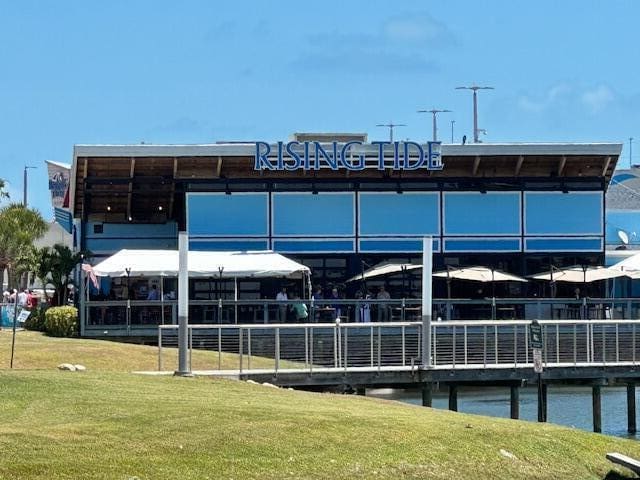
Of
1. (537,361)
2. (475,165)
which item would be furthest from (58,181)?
(537,361)

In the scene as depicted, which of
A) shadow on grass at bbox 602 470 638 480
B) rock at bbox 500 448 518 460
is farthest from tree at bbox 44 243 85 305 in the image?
shadow on grass at bbox 602 470 638 480

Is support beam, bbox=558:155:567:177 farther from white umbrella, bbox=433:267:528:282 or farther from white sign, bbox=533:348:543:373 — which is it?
white sign, bbox=533:348:543:373

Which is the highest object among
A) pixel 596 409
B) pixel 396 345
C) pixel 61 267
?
pixel 61 267

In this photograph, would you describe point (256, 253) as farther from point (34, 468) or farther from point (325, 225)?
point (34, 468)

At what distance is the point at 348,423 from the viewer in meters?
18.8

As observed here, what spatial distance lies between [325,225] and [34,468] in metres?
32.1

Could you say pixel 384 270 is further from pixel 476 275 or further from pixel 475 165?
pixel 475 165

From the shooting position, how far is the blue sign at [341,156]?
46.0 meters

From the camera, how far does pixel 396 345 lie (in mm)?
30266

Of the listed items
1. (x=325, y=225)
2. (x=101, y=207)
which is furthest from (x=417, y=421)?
(x=101, y=207)

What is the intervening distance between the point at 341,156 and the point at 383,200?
2321mm

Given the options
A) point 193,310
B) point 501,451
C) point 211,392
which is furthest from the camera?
point 193,310

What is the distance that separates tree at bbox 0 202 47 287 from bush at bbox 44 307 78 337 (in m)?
27.5

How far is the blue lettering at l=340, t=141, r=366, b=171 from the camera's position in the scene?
151ft
